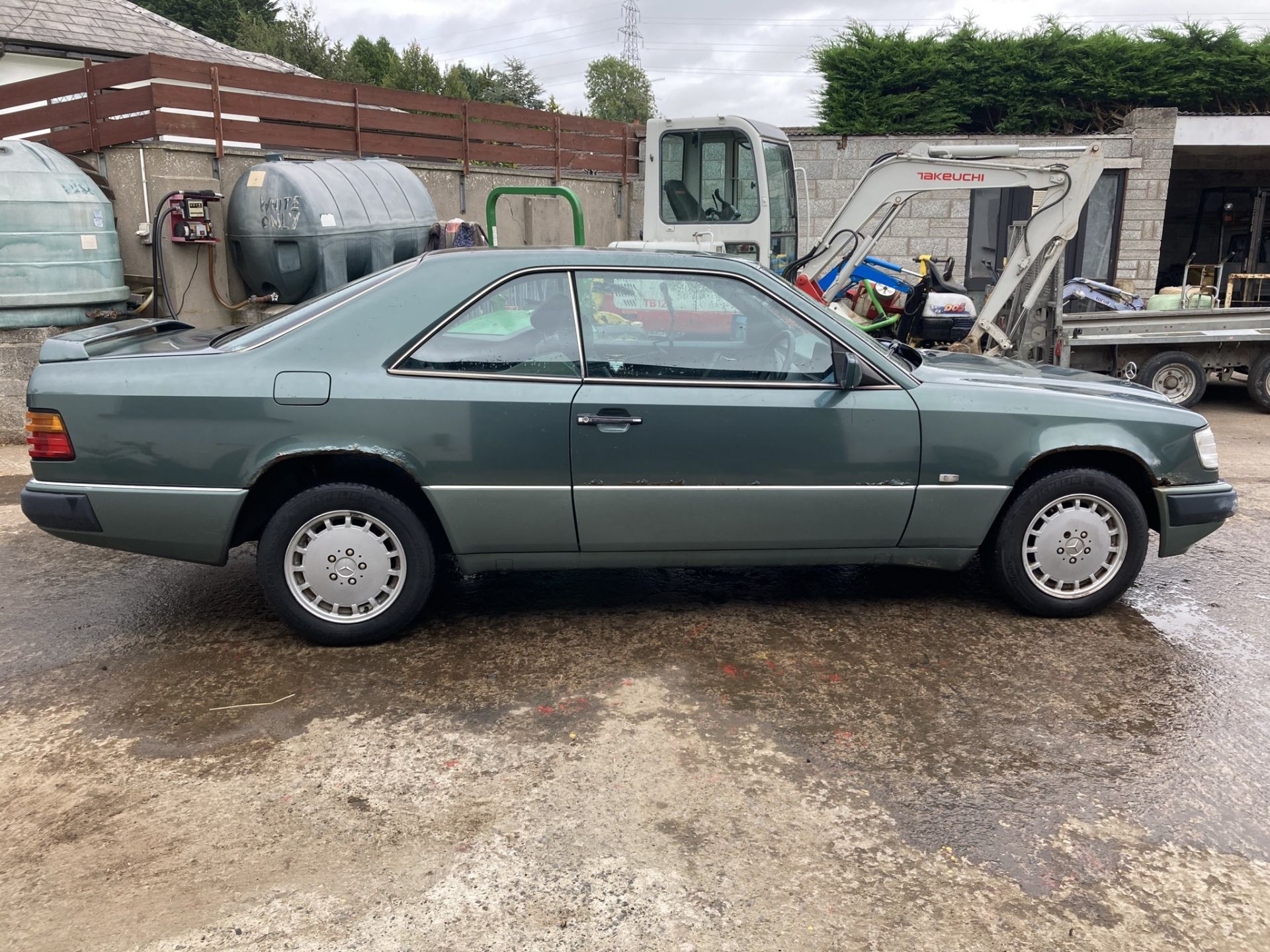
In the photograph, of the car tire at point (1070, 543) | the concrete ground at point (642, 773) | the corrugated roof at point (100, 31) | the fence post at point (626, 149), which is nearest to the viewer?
the concrete ground at point (642, 773)

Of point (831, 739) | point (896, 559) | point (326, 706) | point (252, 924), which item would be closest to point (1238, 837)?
point (831, 739)

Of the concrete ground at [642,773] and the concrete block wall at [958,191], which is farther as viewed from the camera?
the concrete block wall at [958,191]

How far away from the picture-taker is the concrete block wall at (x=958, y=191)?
550 inches

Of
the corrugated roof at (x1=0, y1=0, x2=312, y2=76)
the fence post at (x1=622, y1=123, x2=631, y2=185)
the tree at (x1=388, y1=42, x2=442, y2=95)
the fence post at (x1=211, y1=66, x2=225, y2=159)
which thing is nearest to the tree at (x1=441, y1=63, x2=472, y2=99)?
the tree at (x1=388, y1=42, x2=442, y2=95)

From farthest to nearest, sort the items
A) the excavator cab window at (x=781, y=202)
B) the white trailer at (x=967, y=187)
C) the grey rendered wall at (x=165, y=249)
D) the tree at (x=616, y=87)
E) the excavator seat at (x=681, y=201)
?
the tree at (x=616, y=87)
the excavator seat at (x=681, y=201)
the excavator cab window at (x=781, y=202)
the white trailer at (x=967, y=187)
the grey rendered wall at (x=165, y=249)

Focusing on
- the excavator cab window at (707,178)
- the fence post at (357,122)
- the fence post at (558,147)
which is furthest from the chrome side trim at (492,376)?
the fence post at (558,147)

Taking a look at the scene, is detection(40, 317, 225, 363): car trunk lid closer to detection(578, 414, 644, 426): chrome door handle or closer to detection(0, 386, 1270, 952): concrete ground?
detection(0, 386, 1270, 952): concrete ground

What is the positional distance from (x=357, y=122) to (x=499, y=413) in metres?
8.59

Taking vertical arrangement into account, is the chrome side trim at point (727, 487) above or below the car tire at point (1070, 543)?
above

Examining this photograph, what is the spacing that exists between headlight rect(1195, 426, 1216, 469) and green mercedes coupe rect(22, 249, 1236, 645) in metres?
0.02

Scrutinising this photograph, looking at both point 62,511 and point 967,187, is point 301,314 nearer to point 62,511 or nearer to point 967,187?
point 62,511

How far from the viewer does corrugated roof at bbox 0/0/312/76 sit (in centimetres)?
1902

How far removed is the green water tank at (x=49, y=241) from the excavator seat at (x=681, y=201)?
511cm

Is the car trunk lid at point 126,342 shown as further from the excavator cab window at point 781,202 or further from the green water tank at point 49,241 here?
the excavator cab window at point 781,202
